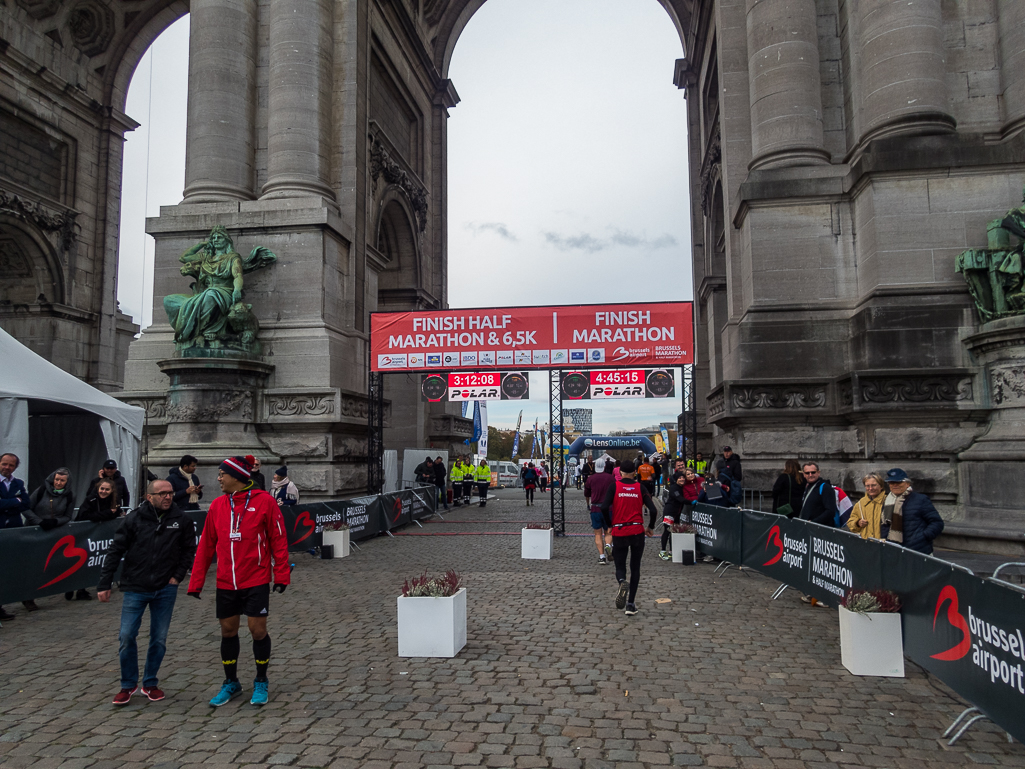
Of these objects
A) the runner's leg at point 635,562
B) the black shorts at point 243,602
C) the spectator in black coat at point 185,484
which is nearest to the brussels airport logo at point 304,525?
the spectator in black coat at point 185,484

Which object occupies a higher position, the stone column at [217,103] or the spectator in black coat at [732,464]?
the stone column at [217,103]

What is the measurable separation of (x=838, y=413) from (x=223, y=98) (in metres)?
16.1

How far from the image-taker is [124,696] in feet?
17.6

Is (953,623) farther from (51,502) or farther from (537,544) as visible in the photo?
(51,502)

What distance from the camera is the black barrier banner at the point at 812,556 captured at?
22.0 feet

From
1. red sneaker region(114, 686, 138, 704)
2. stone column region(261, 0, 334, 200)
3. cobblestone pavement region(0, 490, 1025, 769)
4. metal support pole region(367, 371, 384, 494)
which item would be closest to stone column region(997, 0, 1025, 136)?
cobblestone pavement region(0, 490, 1025, 769)

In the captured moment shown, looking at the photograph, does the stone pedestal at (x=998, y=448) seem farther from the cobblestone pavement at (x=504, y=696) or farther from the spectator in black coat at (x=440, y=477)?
the spectator in black coat at (x=440, y=477)

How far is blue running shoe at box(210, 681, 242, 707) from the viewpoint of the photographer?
5285mm

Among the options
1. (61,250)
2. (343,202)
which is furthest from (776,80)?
(61,250)

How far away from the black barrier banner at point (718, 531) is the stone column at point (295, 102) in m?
12.3

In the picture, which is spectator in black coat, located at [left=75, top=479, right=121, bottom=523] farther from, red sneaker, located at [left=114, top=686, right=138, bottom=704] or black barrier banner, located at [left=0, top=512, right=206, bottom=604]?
red sneaker, located at [left=114, top=686, right=138, bottom=704]

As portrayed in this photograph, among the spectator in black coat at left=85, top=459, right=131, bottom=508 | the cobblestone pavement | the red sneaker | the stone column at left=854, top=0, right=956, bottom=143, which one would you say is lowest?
the cobblestone pavement

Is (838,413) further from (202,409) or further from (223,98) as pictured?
(223,98)

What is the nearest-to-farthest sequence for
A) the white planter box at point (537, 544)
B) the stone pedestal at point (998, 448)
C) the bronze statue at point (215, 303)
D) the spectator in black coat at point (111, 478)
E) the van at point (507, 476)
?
the spectator in black coat at point (111, 478), the stone pedestal at point (998, 448), the white planter box at point (537, 544), the bronze statue at point (215, 303), the van at point (507, 476)
